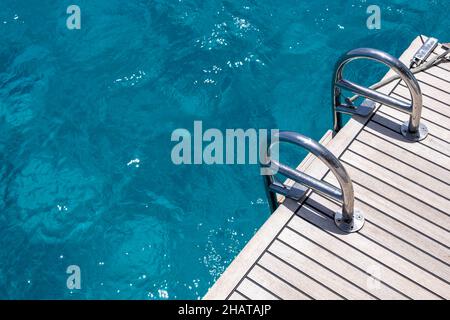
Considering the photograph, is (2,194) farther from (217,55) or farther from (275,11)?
(275,11)

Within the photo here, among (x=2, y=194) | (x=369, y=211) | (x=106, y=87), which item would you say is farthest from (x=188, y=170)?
(x=369, y=211)

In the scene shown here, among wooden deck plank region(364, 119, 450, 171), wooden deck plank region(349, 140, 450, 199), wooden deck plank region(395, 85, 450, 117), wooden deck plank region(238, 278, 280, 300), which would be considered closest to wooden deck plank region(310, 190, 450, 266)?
wooden deck plank region(349, 140, 450, 199)

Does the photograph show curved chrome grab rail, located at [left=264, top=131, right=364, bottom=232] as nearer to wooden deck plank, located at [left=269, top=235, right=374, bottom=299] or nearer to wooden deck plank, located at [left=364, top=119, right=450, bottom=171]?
wooden deck plank, located at [left=269, top=235, right=374, bottom=299]

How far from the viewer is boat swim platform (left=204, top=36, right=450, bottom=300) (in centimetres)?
372

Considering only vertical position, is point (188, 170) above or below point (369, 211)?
below

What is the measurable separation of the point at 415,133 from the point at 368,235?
1.04 meters

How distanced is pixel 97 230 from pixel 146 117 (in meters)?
1.46

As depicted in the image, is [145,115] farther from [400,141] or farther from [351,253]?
[351,253]

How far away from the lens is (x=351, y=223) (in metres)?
3.98

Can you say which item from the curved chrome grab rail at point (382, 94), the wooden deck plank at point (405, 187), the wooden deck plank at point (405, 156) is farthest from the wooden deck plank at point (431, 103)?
the wooden deck plank at point (405, 187)

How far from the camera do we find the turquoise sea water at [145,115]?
5699mm

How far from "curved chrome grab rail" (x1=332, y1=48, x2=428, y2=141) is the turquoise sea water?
5.79ft

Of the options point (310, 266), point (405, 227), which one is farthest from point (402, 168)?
point (310, 266)
